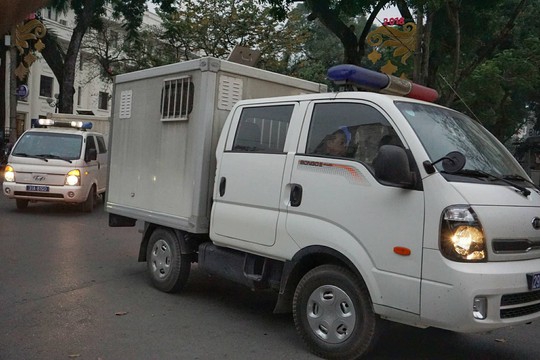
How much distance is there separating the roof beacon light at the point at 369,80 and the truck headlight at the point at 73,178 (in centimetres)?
872

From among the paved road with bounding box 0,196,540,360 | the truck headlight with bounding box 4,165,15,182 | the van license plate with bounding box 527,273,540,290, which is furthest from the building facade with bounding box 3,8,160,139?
the van license plate with bounding box 527,273,540,290

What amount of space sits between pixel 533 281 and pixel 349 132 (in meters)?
1.71

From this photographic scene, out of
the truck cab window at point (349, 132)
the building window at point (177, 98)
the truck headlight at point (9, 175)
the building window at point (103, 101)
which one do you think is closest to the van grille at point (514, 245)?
the truck cab window at point (349, 132)

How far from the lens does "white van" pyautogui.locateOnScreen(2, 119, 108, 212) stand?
11938 mm

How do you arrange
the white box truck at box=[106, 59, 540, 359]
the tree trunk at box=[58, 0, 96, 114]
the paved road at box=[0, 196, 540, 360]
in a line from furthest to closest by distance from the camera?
the tree trunk at box=[58, 0, 96, 114] < the paved road at box=[0, 196, 540, 360] < the white box truck at box=[106, 59, 540, 359]

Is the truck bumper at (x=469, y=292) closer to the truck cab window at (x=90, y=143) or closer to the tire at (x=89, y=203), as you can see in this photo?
the tire at (x=89, y=203)

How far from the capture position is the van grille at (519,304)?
377 centimetres

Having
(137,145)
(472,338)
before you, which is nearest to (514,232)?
(472,338)

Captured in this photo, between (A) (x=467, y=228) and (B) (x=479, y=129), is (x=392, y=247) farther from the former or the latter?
(B) (x=479, y=129)

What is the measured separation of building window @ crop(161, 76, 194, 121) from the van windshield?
693cm

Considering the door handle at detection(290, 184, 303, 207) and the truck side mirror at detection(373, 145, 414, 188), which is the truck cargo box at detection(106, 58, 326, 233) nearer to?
the door handle at detection(290, 184, 303, 207)

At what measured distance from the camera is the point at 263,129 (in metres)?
5.16

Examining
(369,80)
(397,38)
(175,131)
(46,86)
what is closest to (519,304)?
(369,80)

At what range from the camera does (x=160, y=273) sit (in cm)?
638
